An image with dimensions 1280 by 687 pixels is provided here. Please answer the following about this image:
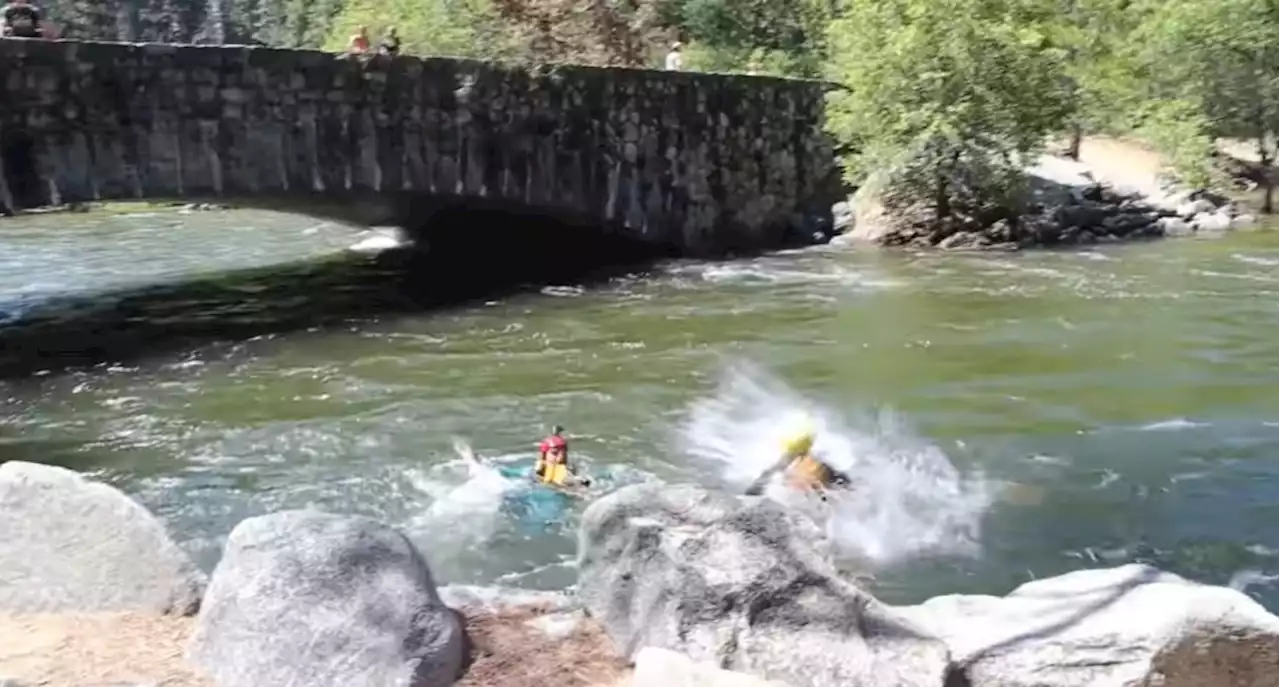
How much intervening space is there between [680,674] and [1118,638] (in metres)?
2.01

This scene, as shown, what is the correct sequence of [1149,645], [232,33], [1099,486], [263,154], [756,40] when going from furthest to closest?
[232,33] < [756,40] < [263,154] < [1099,486] < [1149,645]

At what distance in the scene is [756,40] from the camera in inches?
1545

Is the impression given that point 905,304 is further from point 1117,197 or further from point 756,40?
point 756,40

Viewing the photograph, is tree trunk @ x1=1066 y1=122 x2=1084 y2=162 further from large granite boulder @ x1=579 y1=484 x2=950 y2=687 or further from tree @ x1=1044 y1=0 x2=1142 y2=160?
large granite boulder @ x1=579 y1=484 x2=950 y2=687

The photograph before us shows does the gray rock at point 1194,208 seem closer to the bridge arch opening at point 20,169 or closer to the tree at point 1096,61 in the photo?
the tree at point 1096,61

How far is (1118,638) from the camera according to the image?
19.3 feet

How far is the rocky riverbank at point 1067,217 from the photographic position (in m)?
27.2

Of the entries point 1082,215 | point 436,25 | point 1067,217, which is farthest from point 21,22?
point 436,25

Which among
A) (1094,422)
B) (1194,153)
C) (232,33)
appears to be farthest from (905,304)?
(232,33)

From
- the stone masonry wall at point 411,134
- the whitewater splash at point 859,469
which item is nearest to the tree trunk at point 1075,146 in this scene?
the stone masonry wall at point 411,134

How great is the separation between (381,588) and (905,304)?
1578 centimetres

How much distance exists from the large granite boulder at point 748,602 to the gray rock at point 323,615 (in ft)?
2.69

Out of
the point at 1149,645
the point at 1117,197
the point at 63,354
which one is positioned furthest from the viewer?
the point at 1117,197

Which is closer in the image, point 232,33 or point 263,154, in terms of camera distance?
point 263,154
